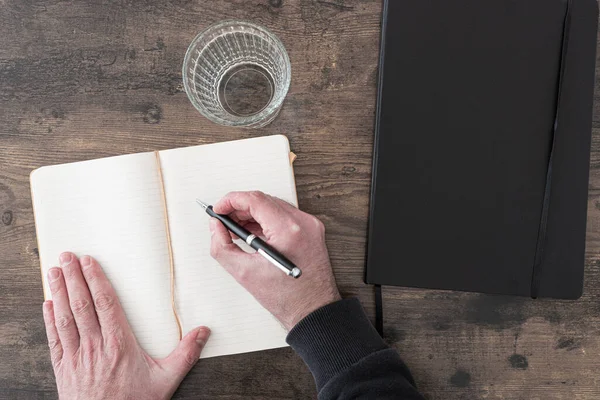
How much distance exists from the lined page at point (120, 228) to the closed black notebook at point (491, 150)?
37 centimetres

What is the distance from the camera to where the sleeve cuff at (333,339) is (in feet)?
2.27

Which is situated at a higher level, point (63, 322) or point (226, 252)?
point (226, 252)

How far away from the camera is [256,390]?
791mm

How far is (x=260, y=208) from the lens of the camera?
71cm

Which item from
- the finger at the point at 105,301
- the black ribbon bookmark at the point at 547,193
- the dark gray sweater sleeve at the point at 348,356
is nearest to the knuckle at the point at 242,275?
the dark gray sweater sleeve at the point at 348,356

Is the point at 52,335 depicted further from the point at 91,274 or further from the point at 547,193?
the point at 547,193

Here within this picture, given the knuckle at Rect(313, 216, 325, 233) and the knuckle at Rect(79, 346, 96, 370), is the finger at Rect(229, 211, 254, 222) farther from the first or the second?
the knuckle at Rect(79, 346, 96, 370)

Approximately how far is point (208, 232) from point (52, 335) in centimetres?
31

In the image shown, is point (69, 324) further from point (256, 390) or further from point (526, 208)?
point (526, 208)

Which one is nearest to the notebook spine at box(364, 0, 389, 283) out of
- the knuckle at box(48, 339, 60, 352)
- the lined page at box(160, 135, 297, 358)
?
the lined page at box(160, 135, 297, 358)

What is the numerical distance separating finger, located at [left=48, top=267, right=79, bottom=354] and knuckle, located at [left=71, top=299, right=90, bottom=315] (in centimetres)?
1

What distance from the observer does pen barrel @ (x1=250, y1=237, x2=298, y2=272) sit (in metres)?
0.69

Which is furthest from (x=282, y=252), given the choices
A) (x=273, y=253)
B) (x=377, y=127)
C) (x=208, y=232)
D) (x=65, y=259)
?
(x=65, y=259)

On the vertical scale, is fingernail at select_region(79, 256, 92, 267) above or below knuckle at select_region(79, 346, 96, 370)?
above
